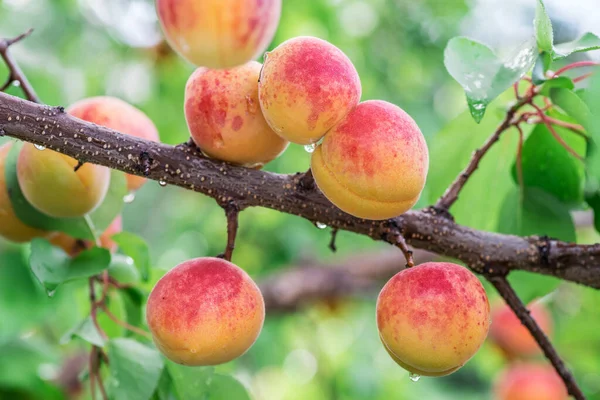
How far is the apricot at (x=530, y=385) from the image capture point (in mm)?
2424

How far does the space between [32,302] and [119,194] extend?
516 mm

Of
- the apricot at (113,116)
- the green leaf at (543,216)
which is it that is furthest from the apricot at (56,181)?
the green leaf at (543,216)

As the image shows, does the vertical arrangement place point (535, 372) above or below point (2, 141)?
below

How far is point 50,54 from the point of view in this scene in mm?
2484

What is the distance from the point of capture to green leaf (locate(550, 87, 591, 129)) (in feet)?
3.38

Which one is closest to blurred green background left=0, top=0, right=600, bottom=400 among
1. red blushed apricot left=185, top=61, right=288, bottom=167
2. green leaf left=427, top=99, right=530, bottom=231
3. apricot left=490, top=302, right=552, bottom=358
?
apricot left=490, top=302, right=552, bottom=358

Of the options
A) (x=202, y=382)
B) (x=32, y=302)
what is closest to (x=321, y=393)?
(x=32, y=302)

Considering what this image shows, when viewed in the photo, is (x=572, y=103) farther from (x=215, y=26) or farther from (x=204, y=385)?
(x=204, y=385)

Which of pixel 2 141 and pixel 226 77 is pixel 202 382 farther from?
pixel 2 141

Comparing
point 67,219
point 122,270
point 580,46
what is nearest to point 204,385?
point 122,270

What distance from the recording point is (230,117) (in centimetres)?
99

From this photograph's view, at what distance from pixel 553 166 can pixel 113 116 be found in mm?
854

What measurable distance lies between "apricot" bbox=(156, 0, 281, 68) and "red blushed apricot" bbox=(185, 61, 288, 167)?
295mm

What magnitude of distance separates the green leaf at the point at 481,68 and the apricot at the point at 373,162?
11 cm
